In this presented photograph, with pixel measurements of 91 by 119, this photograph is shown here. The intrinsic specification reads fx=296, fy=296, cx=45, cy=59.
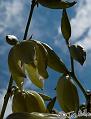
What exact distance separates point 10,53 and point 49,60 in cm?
8

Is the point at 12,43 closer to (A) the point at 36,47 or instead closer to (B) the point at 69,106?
(A) the point at 36,47

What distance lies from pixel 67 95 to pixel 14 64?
4.2 inches

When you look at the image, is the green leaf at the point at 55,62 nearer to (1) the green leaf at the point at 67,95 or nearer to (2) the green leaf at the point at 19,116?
(1) the green leaf at the point at 67,95

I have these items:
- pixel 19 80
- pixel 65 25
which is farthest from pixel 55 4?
pixel 19 80

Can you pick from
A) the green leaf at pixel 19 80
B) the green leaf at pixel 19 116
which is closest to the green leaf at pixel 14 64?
the green leaf at pixel 19 80

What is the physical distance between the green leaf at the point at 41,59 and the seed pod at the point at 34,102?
0.05m

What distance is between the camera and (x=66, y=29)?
1.66 ft

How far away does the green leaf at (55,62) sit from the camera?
1.49 feet

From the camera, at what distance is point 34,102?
1.59ft

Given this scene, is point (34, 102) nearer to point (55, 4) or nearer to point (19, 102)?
point (19, 102)

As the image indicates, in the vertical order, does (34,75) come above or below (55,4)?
below

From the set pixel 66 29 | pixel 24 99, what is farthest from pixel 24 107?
pixel 66 29

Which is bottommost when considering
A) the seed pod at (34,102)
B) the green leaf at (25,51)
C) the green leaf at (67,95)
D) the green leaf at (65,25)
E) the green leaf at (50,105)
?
the green leaf at (50,105)

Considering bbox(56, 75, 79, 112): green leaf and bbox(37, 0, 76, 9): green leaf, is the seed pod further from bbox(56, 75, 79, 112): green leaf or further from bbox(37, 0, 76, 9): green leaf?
bbox(37, 0, 76, 9): green leaf
